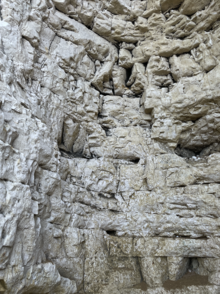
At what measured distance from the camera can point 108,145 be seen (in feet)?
23.7

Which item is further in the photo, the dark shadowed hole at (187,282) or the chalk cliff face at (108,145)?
the dark shadowed hole at (187,282)

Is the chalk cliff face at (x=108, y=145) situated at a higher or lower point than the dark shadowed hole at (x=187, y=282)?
higher

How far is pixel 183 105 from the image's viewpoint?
705 cm

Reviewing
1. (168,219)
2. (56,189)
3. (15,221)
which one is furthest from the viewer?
(168,219)

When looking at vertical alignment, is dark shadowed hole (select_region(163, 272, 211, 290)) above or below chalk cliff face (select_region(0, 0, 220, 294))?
below

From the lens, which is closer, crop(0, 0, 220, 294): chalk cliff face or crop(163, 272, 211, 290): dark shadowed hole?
crop(0, 0, 220, 294): chalk cliff face

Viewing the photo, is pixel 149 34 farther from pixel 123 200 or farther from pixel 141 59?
pixel 123 200

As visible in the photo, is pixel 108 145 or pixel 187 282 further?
pixel 108 145

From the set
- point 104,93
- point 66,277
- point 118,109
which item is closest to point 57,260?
point 66,277

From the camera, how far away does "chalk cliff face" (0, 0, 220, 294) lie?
4379mm

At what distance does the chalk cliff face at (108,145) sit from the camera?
14.4 feet

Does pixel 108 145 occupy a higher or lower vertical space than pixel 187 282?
higher

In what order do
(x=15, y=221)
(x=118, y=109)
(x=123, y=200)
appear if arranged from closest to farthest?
(x=15, y=221) < (x=123, y=200) < (x=118, y=109)

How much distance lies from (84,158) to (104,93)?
2.74 m
